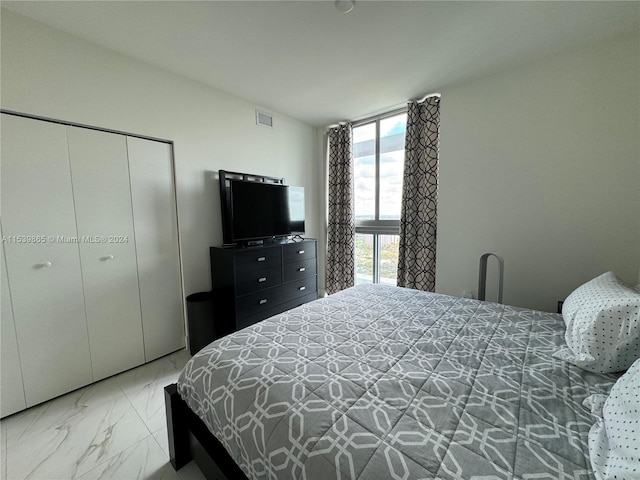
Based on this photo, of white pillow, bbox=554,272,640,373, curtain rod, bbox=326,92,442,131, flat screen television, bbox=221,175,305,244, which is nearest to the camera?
white pillow, bbox=554,272,640,373

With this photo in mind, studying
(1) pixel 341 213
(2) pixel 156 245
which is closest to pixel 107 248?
(2) pixel 156 245

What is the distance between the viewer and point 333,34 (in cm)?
→ 187

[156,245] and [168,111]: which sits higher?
[168,111]

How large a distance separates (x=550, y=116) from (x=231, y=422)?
3196 millimetres

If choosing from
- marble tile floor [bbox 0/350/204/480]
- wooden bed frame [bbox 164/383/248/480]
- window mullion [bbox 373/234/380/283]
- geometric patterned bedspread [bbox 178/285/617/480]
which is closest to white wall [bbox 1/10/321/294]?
marble tile floor [bbox 0/350/204/480]

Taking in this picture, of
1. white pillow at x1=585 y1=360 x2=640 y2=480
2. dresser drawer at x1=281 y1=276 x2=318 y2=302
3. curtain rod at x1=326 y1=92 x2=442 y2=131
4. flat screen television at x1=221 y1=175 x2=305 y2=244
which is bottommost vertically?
dresser drawer at x1=281 y1=276 x2=318 y2=302

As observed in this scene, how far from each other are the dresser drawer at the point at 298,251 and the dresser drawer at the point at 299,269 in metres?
0.05

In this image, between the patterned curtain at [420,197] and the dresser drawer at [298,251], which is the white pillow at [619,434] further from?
the dresser drawer at [298,251]

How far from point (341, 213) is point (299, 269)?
110cm

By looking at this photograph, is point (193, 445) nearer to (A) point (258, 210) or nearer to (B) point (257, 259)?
(B) point (257, 259)

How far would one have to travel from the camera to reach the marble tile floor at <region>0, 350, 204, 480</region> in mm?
1304

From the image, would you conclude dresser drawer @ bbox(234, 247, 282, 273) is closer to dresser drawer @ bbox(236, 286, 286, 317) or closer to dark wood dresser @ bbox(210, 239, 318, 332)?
dark wood dresser @ bbox(210, 239, 318, 332)

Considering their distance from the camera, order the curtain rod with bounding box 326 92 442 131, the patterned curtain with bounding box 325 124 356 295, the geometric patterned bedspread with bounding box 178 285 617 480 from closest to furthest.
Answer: the geometric patterned bedspread with bounding box 178 285 617 480, the curtain rod with bounding box 326 92 442 131, the patterned curtain with bounding box 325 124 356 295

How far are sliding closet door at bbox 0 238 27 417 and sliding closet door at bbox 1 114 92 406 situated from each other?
26mm
